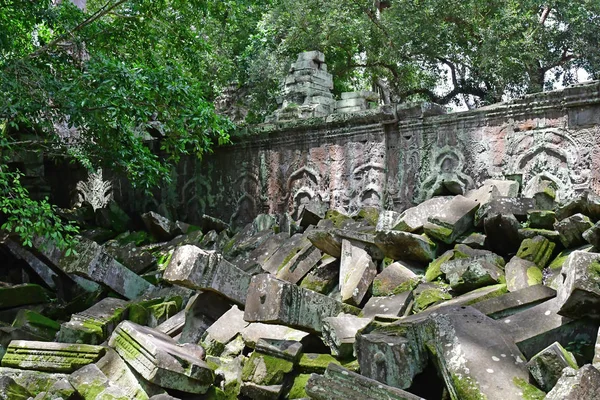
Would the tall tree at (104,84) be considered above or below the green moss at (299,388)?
above

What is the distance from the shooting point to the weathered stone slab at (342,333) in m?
3.56

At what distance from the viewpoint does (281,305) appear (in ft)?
12.3

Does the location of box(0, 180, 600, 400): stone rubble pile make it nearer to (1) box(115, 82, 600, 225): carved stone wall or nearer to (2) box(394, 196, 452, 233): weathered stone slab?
(2) box(394, 196, 452, 233): weathered stone slab

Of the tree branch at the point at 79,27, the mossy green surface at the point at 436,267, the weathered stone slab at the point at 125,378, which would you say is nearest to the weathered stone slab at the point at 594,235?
the mossy green surface at the point at 436,267

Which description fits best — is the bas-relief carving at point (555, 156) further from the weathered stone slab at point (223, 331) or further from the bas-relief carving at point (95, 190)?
the bas-relief carving at point (95, 190)

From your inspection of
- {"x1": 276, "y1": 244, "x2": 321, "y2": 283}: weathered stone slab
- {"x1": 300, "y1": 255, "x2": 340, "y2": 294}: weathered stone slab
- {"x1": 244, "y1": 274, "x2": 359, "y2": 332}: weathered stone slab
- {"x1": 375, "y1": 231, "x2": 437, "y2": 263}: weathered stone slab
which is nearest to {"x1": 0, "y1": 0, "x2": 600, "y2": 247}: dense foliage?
{"x1": 276, "y1": 244, "x2": 321, "y2": 283}: weathered stone slab

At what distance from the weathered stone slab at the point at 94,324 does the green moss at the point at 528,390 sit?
296cm

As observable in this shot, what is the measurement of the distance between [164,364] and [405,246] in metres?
2.13

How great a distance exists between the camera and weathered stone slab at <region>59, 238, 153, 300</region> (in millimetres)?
5738

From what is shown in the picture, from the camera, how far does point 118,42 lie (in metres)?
7.80

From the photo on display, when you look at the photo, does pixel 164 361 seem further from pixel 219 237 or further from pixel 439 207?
pixel 219 237

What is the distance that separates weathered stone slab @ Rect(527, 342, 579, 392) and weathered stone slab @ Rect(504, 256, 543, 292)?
45.6 inches

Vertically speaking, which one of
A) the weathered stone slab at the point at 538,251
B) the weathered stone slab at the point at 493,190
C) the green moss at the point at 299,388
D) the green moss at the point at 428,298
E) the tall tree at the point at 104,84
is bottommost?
the green moss at the point at 299,388

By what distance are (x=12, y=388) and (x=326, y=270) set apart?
2.48 metres
